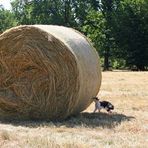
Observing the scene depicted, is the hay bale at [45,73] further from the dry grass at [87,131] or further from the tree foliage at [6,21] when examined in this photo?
the tree foliage at [6,21]

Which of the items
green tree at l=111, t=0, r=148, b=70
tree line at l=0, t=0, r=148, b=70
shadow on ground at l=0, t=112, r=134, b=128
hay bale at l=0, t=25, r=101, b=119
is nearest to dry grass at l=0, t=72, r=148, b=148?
shadow on ground at l=0, t=112, r=134, b=128

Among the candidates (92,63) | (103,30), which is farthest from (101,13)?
(92,63)

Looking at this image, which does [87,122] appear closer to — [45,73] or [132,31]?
[45,73]

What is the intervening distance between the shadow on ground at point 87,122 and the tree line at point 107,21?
2991cm

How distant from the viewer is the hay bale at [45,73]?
11031 mm

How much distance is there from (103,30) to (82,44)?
122ft

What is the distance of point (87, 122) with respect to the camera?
35.1 ft

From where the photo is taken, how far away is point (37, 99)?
11.4 metres

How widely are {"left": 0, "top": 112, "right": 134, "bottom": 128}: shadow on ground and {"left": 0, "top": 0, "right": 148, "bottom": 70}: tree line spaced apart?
29906 mm

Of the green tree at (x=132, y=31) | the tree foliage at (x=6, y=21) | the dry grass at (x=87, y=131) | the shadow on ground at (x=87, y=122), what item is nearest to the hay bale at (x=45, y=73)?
the shadow on ground at (x=87, y=122)

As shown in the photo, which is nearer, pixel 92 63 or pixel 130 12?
pixel 92 63

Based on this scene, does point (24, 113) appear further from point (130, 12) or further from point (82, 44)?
point (130, 12)

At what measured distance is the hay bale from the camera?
36.2ft

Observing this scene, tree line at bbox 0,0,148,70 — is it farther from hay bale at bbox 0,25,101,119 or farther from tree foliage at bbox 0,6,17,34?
hay bale at bbox 0,25,101,119
